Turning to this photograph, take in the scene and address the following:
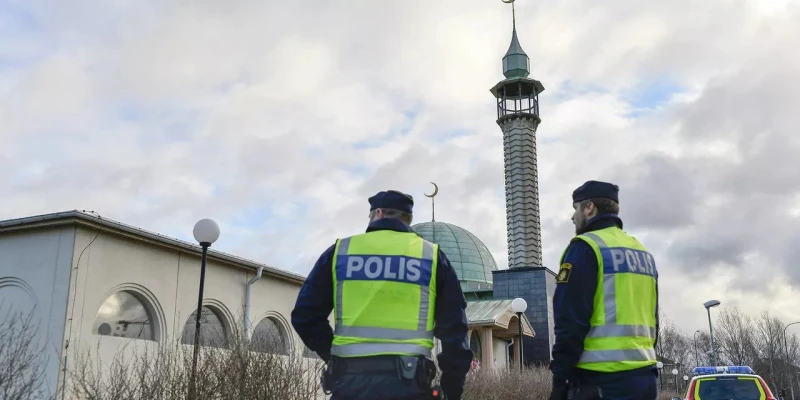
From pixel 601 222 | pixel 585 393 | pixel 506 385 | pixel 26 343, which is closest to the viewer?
pixel 585 393

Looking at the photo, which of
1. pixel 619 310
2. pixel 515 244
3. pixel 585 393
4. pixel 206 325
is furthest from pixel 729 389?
pixel 515 244

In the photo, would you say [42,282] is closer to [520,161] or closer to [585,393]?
[585,393]

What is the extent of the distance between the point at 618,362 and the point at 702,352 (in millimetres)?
87510

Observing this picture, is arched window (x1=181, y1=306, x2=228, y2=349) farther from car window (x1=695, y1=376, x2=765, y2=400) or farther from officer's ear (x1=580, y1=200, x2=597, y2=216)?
officer's ear (x1=580, y1=200, x2=597, y2=216)

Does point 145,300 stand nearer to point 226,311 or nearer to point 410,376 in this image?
point 226,311

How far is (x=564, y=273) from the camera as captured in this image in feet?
14.7

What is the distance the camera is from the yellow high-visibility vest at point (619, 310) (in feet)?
14.2

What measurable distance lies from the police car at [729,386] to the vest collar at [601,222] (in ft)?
27.8

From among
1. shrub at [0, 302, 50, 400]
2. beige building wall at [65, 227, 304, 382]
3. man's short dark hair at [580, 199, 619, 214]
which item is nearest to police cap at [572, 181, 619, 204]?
man's short dark hair at [580, 199, 619, 214]

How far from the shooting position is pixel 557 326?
4359mm

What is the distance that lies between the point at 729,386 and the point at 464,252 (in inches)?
1553

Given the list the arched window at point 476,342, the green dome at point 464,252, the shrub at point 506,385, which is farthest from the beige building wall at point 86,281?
the green dome at point 464,252

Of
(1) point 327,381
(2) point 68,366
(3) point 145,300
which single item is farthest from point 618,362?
(3) point 145,300

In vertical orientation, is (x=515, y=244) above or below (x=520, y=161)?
below
